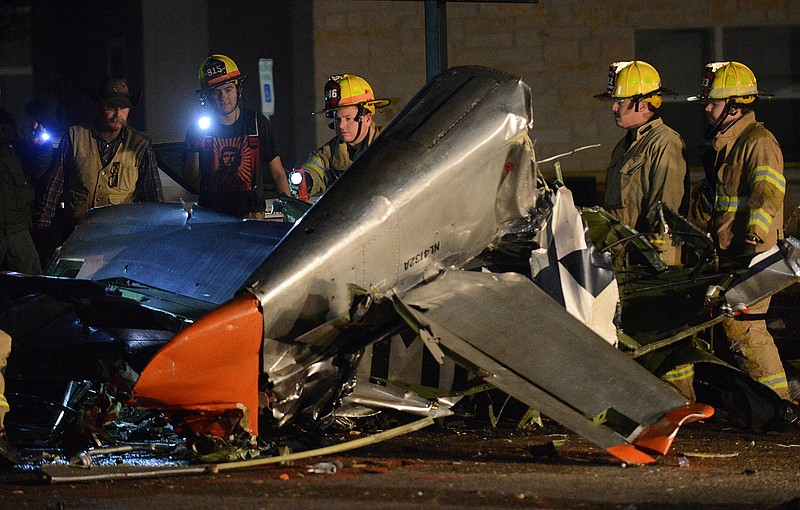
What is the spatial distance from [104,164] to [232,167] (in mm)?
962

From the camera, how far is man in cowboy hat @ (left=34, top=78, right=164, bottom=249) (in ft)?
27.7

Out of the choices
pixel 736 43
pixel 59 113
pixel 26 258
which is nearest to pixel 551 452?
pixel 26 258

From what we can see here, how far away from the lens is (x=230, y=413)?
16.6 ft

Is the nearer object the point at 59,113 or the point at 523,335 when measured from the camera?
the point at 523,335

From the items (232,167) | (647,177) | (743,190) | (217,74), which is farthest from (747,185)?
(217,74)

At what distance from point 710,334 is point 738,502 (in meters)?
2.27

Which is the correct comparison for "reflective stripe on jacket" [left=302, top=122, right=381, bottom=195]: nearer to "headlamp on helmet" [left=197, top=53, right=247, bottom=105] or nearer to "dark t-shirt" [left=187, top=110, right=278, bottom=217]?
"dark t-shirt" [left=187, top=110, right=278, bottom=217]

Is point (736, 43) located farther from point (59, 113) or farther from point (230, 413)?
point (59, 113)

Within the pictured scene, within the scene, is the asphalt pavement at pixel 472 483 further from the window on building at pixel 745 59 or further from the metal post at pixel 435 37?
the window on building at pixel 745 59

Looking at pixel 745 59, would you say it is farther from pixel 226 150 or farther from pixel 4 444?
pixel 4 444

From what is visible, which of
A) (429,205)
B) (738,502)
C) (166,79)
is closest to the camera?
(738,502)

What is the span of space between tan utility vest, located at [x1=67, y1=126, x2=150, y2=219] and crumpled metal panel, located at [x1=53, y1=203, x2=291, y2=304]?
1325mm

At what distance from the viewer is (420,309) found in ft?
17.3

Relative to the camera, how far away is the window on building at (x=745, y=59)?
14.6 meters
